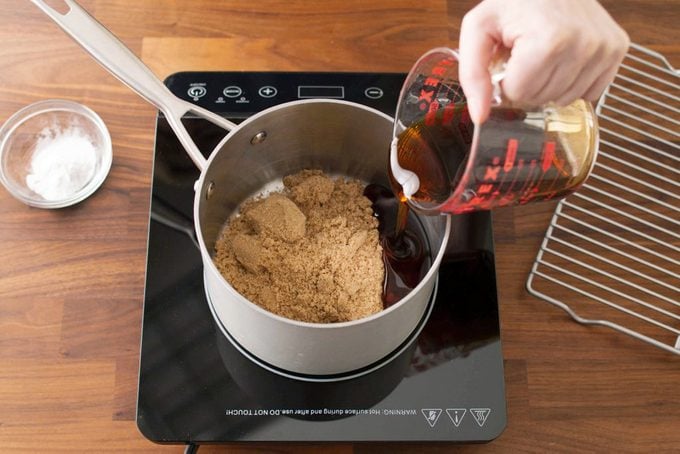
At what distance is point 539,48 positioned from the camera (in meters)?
0.52

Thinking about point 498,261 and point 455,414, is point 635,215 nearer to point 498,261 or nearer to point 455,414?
point 498,261

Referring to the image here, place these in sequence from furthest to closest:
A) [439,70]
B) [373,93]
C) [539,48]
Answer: [373,93] → [439,70] → [539,48]

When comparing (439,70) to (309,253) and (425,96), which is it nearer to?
(425,96)

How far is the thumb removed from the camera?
0.53 meters

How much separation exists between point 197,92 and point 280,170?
144 millimetres

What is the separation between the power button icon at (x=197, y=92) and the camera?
2.81 feet

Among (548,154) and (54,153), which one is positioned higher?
(548,154)

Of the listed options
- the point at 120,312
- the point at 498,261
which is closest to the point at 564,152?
the point at 498,261

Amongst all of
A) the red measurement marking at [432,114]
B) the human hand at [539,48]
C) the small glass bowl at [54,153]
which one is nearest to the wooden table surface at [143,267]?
the small glass bowl at [54,153]

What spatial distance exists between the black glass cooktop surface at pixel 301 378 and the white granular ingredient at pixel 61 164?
0.09 m

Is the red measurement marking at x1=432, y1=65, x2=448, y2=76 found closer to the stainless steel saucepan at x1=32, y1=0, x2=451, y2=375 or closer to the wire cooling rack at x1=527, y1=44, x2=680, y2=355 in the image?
the stainless steel saucepan at x1=32, y1=0, x2=451, y2=375

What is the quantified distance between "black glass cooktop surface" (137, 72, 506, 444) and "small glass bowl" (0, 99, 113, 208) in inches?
3.4

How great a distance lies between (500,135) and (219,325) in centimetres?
39

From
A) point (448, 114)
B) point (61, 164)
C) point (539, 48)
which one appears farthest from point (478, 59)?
point (61, 164)
